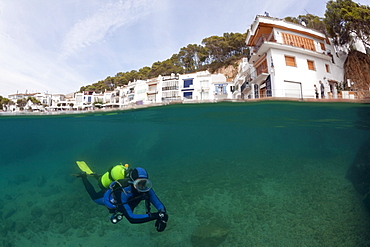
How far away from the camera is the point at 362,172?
19.1 metres

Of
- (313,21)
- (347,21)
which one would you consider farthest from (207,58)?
(347,21)

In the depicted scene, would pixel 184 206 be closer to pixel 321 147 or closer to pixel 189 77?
pixel 321 147

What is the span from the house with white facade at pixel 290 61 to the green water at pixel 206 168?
4089mm

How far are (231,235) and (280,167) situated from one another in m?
17.4

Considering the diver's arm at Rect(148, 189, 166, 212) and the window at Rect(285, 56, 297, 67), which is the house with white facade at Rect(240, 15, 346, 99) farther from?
the diver's arm at Rect(148, 189, 166, 212)

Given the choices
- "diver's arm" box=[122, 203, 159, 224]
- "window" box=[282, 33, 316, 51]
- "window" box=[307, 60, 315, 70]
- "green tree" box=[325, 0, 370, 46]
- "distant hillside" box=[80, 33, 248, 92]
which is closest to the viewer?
"diver's arm" box=[122, 203, 159, 224]

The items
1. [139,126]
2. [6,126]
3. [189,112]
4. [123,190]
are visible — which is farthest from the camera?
[139,126]

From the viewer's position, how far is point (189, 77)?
1624 inches

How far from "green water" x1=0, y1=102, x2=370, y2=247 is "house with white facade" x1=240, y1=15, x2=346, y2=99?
409 cm

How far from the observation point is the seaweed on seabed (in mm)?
13698

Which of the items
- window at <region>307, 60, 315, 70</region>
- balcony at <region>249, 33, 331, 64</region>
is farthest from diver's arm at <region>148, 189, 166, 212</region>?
window at <region>307, 60, 315, 70</region>

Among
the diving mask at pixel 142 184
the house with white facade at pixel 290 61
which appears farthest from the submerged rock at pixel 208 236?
the house with white facade at pixel 290 61

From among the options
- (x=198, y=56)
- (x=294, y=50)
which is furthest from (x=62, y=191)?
(x=198, y=56)

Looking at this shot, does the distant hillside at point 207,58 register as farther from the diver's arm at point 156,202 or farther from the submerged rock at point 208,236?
the diver's arm at point 156,202
